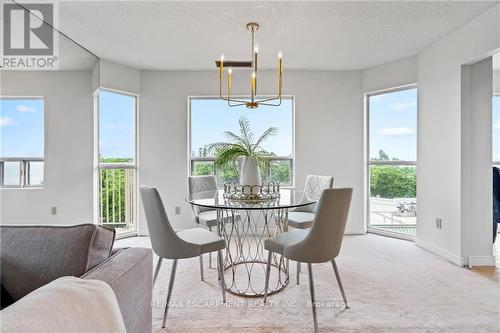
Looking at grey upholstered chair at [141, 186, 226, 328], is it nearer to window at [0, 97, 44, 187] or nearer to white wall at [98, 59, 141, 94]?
window at [0, 97, 44, 187]

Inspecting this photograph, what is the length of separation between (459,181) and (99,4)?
12.9ft

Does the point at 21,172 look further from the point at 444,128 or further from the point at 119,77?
the point at 444,128

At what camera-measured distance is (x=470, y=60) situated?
2.56m

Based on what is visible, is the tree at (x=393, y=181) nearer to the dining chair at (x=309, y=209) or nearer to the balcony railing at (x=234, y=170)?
the balcony railing at (x=234, y=170)

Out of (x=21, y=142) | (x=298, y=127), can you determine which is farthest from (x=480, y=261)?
(x=21, y=142)

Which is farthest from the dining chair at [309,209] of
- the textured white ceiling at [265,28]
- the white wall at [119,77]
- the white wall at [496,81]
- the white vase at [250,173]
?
the white wall at [496,81]

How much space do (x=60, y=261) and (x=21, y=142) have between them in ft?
9.85

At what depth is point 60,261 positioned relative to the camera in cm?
86

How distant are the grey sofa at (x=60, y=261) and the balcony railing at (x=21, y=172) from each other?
102 inches

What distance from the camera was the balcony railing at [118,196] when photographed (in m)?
3.74

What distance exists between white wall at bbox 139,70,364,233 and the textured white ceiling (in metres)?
0.37

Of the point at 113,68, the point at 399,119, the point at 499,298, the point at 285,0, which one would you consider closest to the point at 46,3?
the point at 113,68

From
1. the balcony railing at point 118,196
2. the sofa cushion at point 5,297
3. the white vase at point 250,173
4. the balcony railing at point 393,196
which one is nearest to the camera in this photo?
the sofa cushion at point 5,297

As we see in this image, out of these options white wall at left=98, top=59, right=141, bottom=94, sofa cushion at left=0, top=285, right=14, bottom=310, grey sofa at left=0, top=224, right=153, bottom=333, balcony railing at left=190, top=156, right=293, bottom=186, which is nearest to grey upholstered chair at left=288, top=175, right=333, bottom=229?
balcony railing at left=190, top=156, right=293, bottom=186
